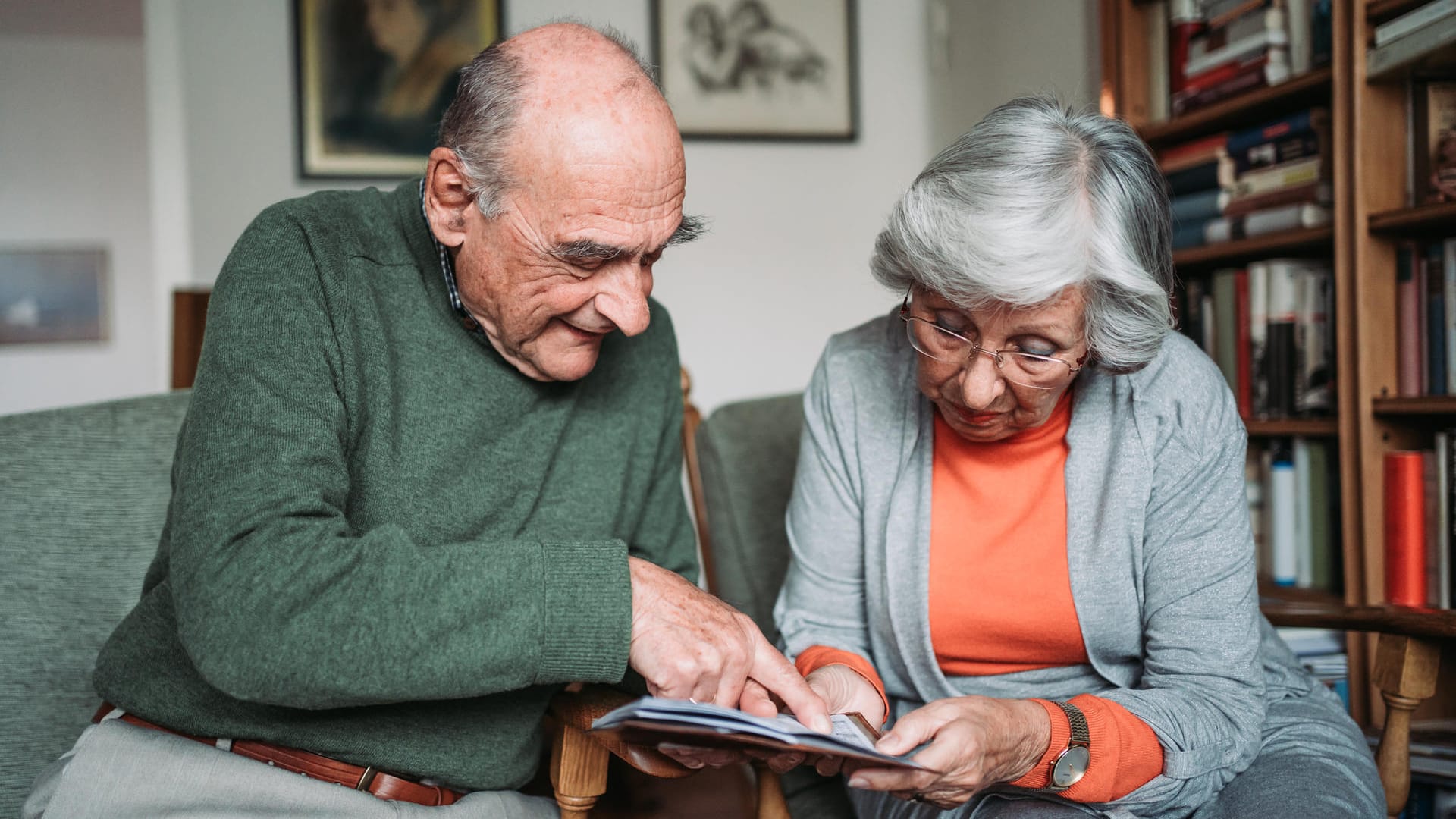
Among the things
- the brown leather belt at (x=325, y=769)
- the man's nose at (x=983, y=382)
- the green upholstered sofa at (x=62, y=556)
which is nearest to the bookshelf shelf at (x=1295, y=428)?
the man's nose at (x=983, y=382)

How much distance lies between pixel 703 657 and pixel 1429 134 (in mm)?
1642

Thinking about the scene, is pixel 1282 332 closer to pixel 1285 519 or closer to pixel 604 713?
pixel 1285 519

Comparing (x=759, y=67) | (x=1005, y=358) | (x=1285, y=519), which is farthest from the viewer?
(x=759, y=67)

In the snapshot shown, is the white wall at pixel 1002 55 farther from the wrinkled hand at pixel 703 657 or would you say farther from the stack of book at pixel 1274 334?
the wrinkled hand at pixel 703 657

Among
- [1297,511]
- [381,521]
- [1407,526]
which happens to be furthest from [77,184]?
[1407,526]

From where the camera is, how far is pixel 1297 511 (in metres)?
2.17

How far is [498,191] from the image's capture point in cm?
117

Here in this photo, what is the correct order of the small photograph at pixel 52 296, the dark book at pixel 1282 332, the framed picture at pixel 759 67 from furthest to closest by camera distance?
the small photograph at pixel 52 296, the framed picture at pixel 759 67, the dark book at pixel 1282 332

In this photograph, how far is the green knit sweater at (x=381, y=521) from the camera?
0.98 meters

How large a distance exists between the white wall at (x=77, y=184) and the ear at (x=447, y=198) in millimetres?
5509

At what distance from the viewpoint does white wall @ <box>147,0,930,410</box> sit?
2840 millimetres

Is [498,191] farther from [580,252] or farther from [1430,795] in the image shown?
[1430,795]

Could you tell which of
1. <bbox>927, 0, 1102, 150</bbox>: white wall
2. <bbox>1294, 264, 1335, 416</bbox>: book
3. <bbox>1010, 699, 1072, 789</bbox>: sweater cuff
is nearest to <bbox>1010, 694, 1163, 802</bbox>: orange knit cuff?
<bbox>1010, 699, 1072, 789</bbox>: sweater cuff

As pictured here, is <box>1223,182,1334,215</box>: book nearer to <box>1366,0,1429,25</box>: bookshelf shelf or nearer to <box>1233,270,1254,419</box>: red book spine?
<box>1233,270,1254,419</box>: red book spine
